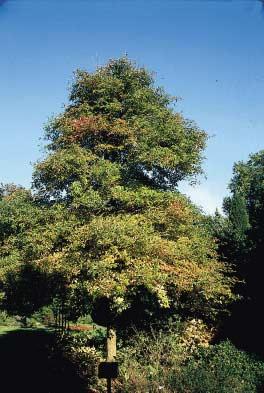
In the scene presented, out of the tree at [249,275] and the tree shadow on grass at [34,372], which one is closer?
the tree shadow on grass at [34,372]

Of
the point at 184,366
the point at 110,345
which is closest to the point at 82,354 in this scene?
the point at 110,345

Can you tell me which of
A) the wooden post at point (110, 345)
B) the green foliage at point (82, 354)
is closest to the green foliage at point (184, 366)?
the wooden post at point (110, 345)

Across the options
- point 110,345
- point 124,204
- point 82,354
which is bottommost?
point 82,354

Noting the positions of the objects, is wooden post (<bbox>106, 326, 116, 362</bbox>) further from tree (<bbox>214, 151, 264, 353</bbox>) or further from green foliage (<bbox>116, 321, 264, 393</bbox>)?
tree (<bbox>214, 151, 264, 353</bbox>)

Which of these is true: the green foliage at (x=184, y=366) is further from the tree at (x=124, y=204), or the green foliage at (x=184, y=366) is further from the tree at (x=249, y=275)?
the tree at (x=249, y=275)

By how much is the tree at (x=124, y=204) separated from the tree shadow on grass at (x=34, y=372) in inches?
111

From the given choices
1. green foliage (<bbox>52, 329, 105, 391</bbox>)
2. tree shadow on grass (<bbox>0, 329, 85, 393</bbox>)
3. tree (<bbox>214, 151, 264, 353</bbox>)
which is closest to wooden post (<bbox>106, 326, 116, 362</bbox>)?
green foliage (<bbox>52, 329, 105, 391</bbox>)

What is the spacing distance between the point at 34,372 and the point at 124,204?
27.7 feet

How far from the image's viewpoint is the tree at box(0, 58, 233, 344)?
15398 millimetres

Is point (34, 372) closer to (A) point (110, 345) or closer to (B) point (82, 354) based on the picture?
(B) point (82, 354)

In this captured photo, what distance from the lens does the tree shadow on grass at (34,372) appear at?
49.5 ft

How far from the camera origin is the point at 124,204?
1783 cm

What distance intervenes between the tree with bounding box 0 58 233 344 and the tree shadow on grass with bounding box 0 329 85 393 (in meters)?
2.83

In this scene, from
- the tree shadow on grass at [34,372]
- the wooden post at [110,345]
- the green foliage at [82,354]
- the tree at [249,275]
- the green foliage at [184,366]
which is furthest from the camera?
the tree at [249,275]
